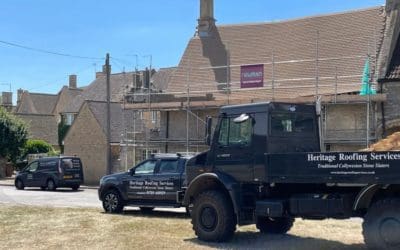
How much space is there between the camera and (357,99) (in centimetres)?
2609

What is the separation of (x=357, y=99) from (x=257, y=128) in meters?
15.1

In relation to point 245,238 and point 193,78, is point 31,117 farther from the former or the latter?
point 245,238

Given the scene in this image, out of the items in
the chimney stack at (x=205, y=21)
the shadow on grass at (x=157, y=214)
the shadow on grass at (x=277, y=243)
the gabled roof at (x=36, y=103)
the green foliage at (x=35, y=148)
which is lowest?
the shadow on grass at (x=157, y=214)

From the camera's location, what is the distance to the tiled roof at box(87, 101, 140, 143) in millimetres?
39844

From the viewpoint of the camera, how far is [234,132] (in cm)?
1259

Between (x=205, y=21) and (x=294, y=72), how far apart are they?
8.53 meters

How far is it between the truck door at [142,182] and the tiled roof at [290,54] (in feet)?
37.7

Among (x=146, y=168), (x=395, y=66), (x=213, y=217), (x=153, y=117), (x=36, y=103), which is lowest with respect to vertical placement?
(x=213, y=217)

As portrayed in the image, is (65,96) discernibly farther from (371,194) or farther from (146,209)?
(371,194)

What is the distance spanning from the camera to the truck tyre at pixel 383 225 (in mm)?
9992

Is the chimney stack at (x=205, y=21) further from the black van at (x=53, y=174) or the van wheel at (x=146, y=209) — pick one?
the van wheel at (x=146, y=209)

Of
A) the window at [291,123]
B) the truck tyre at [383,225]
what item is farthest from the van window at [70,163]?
the truck tyre at [383,225]

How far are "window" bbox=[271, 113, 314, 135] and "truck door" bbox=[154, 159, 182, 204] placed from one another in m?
5.56

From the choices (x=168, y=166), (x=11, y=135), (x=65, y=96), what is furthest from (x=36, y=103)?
(x=168, y=166)
